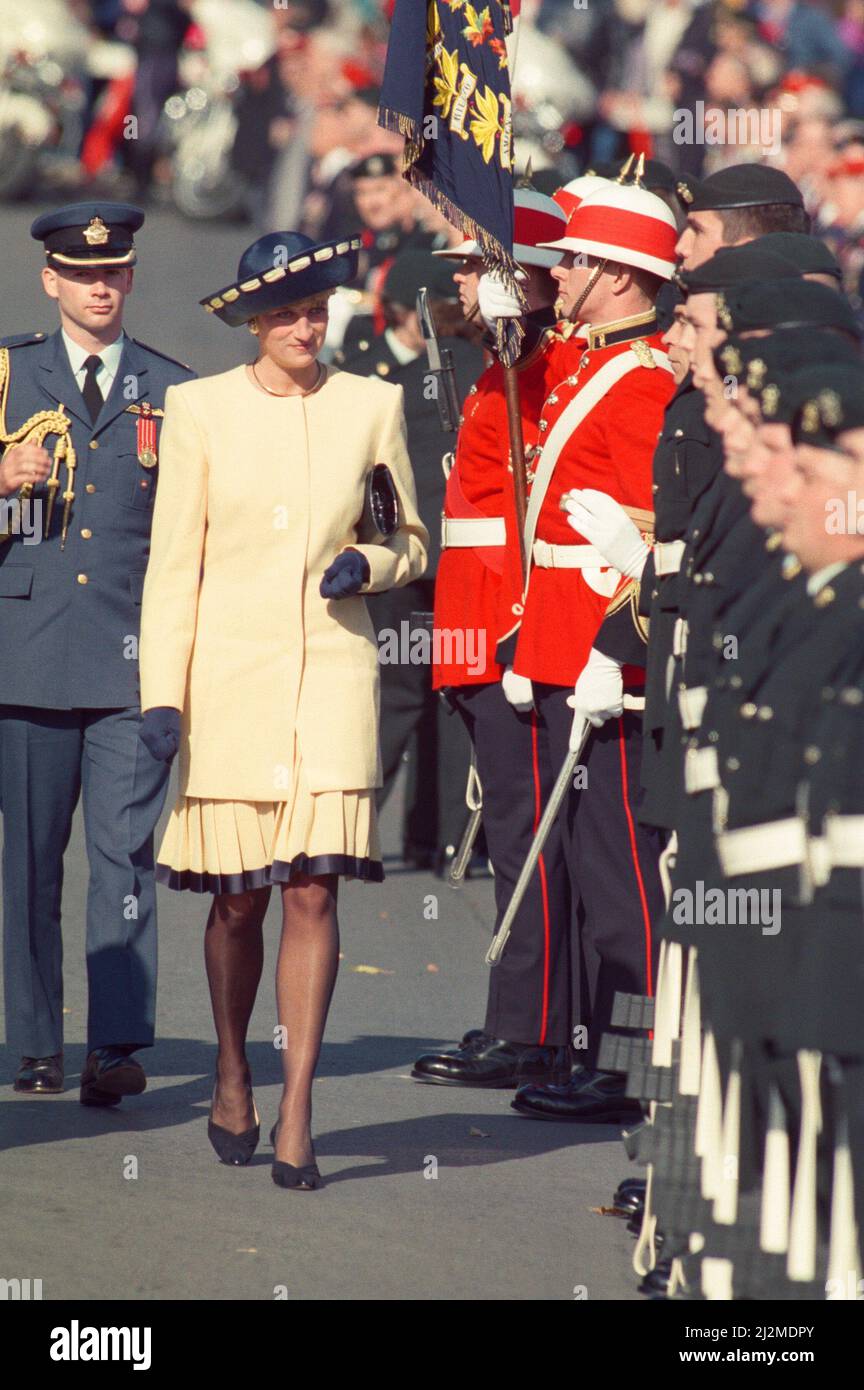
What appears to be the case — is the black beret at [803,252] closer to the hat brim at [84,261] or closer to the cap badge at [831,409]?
the cap badge at [831,409]

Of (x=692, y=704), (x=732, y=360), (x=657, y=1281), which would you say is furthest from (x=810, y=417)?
(x=657, y=1281)

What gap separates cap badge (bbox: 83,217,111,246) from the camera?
7020mm

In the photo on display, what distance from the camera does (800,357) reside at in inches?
171

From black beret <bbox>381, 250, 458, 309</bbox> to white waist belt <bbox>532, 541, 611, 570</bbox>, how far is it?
3276 millimetres

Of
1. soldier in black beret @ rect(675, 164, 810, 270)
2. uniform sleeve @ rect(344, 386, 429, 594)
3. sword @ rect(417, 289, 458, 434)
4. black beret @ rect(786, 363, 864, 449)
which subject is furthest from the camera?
sword @ rect(417, 289, 458, 434)

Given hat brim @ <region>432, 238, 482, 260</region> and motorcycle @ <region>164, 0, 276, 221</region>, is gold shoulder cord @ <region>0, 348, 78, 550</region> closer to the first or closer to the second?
hat brim @ <region>432, 238, 482, 260</region>

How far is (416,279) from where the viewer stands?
34.1ft

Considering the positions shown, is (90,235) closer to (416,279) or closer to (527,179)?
(527,179)

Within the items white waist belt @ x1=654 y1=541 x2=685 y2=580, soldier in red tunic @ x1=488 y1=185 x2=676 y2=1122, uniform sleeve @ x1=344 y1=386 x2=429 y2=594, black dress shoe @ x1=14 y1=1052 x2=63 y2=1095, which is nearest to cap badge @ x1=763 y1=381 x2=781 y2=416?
white waist belt @ x1=654 y1=541 x2=685 y2=580

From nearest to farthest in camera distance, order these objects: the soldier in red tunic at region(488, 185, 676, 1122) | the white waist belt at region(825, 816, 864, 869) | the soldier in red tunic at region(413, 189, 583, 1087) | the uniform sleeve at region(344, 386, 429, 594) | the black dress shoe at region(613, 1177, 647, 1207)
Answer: the white waist belt at region(825, 816, 864, 869) → the black dress shoe at region(613, 1177, 647, 1207) → the uniform sleeve at region(344, 386, 429, 594) → the soldier in red tunic at region(488, 185, 676, 1122) → the soldier in red tunic at region(413, 189, 583, 1087)

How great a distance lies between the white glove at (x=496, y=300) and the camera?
7.08 m

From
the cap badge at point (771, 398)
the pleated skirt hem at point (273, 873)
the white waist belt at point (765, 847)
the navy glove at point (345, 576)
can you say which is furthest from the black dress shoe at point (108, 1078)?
the cap badge at point (771, 398)

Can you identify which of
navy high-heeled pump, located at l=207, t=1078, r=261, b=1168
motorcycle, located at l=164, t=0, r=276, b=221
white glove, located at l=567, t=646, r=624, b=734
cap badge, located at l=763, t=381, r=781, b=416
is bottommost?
navy high-heeled pump, located at l=207, t=1078, r=261, b=1168
